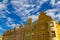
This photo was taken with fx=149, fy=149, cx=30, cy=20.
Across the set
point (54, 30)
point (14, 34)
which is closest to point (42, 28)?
point (54, 30)

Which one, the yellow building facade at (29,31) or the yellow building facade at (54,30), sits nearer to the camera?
the yellow building facade at (54,30)

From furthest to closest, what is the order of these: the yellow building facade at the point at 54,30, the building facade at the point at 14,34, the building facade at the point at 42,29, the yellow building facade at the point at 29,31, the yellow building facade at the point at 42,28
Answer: the building facade at the point at 14,34, the yellow building facade at the point at 29,31, the yellow building facade at the point at 42,28, the building facade at the point at 42,29, the yellow building facade at the point at 54,30

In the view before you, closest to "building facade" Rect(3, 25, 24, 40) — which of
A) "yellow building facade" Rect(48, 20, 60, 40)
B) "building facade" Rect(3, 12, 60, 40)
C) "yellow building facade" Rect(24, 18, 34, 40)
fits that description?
"building facade" Rect(3, 12, 60, 40)

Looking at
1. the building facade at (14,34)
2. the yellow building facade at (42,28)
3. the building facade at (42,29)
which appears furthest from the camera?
the building facade at (14,34)

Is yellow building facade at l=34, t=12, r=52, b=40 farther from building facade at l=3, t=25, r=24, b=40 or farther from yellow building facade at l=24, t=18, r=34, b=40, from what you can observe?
building facade at l=3, t=25, r=24, b=40

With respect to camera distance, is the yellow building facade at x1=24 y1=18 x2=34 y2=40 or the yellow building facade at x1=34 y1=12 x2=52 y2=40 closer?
the yellow building facade at x1=34 y1=12 x2=52 y2=40

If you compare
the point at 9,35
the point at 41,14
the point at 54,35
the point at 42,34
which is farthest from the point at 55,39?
the point at 9,35

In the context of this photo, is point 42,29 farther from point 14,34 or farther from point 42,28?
point 14,34

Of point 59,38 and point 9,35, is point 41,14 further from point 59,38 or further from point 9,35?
point 9,35

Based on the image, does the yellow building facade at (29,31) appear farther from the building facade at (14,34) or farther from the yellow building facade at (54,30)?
the yellow building facade at (54,30)

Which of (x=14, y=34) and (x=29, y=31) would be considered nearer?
(x=29, y=31)

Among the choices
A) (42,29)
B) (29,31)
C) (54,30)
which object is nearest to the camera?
(54,30)

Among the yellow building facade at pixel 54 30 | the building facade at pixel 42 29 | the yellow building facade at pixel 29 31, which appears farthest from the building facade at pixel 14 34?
the yellow building facade at pixel 54 30

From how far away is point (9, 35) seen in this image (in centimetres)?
4266
